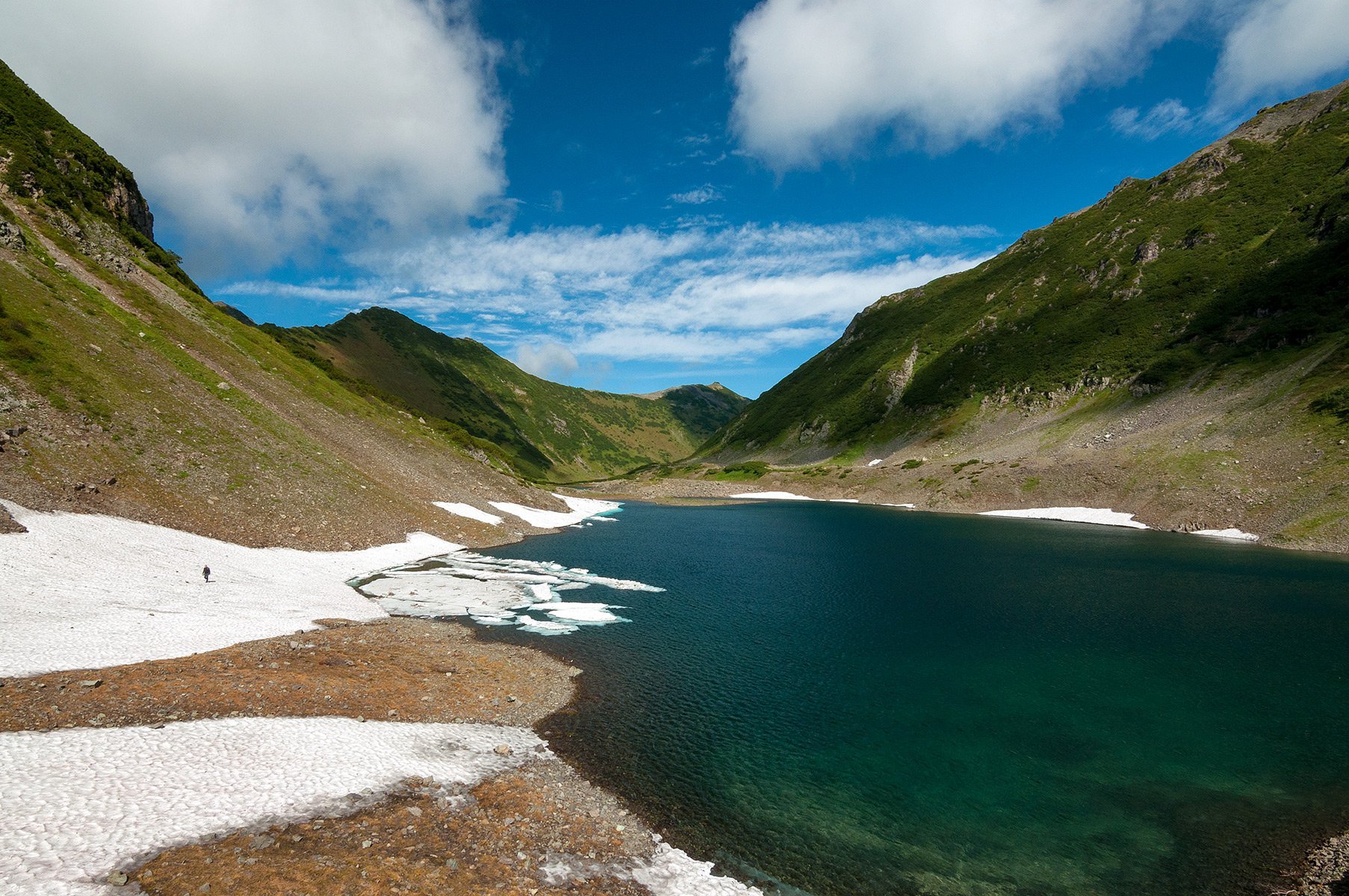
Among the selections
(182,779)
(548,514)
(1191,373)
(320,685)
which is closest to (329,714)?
(320,685)

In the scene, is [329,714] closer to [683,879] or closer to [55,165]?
[683,879]

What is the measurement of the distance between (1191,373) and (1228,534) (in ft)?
223

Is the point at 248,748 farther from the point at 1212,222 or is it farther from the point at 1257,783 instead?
the point at 1212,222

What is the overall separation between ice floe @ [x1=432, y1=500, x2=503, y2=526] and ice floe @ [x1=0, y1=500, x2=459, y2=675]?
2633cm

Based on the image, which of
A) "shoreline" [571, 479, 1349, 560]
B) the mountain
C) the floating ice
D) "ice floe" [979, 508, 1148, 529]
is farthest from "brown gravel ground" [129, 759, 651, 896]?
"ice floe" [979, 508, 1148, 529]

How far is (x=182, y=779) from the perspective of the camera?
50.2ft

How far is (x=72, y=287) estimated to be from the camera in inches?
2164

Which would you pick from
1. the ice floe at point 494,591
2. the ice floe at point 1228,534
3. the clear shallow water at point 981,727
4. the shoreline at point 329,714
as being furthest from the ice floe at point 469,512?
the ice floe at point 1228,534

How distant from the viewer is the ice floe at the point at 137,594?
893 inches

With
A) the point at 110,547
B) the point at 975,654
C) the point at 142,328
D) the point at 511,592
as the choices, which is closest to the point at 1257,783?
the point at 975,654

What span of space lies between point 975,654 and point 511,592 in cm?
3297

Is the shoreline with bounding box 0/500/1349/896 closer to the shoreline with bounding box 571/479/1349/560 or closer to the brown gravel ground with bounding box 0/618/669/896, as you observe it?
the brown gravel ground with bounding box 0/618/669/896

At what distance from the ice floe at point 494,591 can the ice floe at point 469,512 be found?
47.9ft

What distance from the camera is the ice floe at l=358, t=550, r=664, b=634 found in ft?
127
